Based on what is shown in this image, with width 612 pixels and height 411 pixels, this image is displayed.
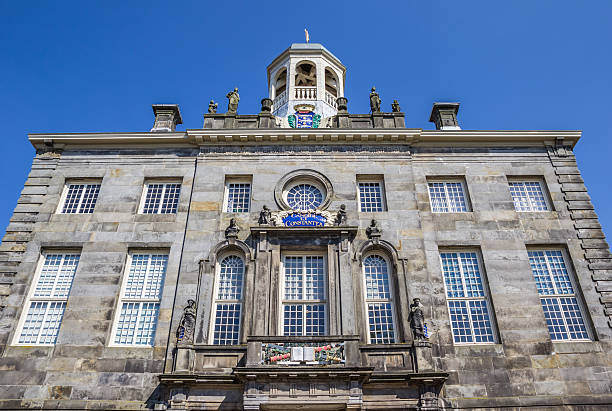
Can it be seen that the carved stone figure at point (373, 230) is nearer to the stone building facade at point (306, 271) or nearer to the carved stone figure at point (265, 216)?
the stone building facade at point (306, 271)

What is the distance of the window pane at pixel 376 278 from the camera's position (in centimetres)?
1568

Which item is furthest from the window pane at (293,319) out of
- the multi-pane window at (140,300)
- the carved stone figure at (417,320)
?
the multi-pane window at (140,300)

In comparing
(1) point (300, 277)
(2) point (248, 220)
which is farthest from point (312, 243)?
(2) point (248, 220)

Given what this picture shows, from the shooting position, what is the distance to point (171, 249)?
645 inches

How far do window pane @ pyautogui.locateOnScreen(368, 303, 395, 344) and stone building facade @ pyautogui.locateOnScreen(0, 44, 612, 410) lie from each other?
0.22ft

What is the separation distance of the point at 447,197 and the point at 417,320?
5.48m

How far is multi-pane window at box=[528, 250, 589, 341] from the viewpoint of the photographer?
1519cm

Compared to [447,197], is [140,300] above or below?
below

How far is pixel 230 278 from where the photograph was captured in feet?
52.7

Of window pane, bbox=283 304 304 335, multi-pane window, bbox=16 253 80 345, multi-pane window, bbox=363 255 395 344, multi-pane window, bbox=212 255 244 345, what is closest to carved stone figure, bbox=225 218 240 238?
multi-pane window, bbox=212 255 244 345

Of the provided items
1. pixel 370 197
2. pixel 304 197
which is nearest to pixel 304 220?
pixel 304 197

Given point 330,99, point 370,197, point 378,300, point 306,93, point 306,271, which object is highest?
point 330,99

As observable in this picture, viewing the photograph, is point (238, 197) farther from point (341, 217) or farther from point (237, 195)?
point (341, 217)

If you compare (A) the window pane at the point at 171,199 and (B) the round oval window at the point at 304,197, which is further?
(A) the window pane at the point at 171,199
